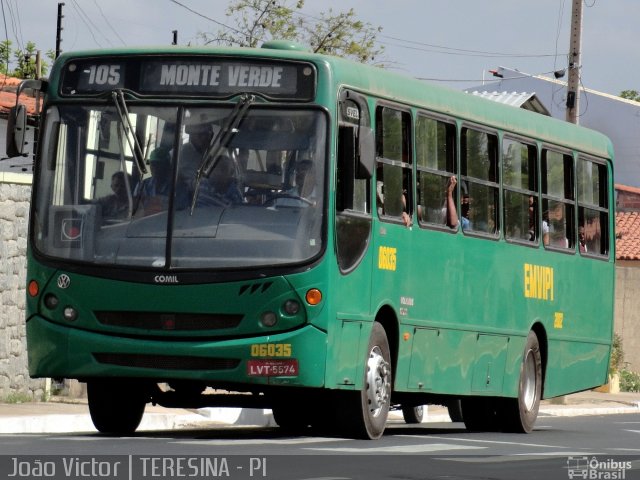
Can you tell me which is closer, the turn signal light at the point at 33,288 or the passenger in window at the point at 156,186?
the passenger in window at the point at 156,186

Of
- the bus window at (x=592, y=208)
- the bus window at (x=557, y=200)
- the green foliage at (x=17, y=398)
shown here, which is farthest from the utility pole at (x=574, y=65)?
the green foliage at (x=17, y=398)

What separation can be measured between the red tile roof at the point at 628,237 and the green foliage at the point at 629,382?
6.63 m

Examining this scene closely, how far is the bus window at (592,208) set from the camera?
20.5 m

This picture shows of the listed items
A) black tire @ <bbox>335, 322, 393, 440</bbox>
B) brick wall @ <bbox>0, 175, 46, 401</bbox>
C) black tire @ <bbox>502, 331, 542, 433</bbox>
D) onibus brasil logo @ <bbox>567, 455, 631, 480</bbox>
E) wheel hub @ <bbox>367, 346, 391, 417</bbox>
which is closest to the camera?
onibus brasil logo @ <bbox>567, 455, 631, 480</bbox>

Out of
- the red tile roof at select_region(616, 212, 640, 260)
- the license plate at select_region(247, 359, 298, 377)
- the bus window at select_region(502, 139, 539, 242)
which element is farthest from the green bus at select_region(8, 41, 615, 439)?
the red tile roof at select_region(616, 212, 640, 260)

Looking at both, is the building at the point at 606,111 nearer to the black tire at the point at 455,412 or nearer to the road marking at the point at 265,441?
the black tire at the point at 455,412

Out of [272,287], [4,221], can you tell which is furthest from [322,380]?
[4,221]

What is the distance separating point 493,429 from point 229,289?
6.23 meters

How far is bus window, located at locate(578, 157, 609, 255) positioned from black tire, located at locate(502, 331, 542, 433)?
1733 millimetres

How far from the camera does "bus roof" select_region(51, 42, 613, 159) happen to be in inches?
571

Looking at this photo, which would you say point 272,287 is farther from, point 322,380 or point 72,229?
point 72,229

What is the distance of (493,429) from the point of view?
19.3 m

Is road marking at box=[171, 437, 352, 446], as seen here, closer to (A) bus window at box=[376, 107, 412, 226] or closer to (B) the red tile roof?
(A) bus window at box=[376, 107, 412, 226]

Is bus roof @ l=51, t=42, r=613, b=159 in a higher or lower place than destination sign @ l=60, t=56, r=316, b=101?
higher
